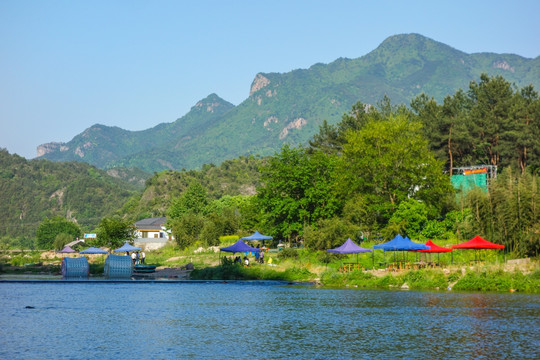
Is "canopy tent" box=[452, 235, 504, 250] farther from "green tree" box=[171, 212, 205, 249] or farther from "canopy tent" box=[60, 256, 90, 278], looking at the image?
"green tree" box=[171, 212, 205, 249]

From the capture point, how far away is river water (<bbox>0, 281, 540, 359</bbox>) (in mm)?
25656

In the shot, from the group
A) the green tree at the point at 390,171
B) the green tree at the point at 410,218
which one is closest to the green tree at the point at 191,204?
the green tree at the point at 390,171

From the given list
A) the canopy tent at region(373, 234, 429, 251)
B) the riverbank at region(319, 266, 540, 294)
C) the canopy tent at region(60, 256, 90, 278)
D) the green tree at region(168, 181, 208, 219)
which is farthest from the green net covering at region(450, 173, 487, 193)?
the green tree at region(168, 181, 208, 219)

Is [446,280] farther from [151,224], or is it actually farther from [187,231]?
[151,224]

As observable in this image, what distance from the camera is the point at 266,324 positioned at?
33.2 metres

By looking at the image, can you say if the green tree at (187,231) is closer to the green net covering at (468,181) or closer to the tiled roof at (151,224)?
the green net covering at (468,181)

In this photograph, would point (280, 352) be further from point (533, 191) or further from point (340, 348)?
point (533, 191)

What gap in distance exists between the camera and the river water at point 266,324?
25.7m

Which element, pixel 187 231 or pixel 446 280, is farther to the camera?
pixel 187 231

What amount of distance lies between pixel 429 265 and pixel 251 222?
3866 cm

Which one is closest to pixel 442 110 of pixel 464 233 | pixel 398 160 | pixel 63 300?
pixel 398 160

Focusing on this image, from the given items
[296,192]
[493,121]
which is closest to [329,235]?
[296,192]

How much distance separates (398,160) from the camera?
74688 millimetres

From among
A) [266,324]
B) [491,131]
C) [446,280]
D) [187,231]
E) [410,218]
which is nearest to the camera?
[266,324]
